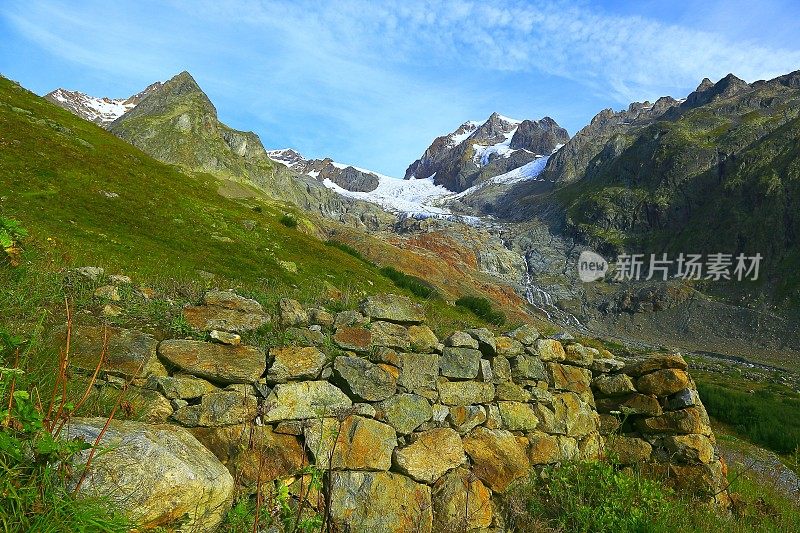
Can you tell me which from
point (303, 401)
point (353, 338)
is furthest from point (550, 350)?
point (303, 401)

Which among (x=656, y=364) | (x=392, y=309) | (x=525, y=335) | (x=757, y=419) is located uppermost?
(x=392, y=309)

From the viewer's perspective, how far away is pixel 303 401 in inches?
234

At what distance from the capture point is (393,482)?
6.07m

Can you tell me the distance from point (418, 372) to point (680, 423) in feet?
17.2

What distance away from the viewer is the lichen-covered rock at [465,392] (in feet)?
23.7

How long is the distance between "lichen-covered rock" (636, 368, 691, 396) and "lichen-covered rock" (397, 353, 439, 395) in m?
4.64

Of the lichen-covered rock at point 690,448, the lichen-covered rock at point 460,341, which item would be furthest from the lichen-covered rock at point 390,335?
the lichen-covered rock at point 690,448

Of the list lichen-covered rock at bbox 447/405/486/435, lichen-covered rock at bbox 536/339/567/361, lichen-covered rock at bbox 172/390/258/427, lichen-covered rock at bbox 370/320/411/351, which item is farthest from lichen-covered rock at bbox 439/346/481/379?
lichen-covered rock at bbox 172/390/258/427

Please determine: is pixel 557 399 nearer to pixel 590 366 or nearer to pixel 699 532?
pixel 590 366


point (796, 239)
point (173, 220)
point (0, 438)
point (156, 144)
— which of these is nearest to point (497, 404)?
point (0, 438)

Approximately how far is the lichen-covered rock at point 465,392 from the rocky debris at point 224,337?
129 inches

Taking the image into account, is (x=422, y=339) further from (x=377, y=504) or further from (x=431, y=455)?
(x=377, y=504)

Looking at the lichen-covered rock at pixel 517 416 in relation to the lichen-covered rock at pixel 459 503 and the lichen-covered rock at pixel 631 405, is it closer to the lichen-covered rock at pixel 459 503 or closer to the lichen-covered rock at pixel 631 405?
the lichen-covered rock at pixel 459 503

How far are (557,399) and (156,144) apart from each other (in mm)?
117796
